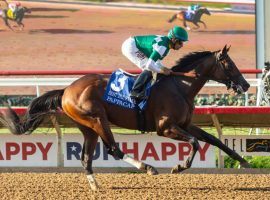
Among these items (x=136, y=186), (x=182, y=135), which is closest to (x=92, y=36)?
(x=136, y=186)

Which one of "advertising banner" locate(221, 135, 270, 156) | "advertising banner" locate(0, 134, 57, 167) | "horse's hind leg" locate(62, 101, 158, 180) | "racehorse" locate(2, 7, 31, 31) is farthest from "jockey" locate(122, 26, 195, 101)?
"racehorse" locate(2, 7, 31, 31)

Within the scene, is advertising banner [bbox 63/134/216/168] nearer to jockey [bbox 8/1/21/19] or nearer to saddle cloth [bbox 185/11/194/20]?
saddle cloth [bbox 185/11/194/20]

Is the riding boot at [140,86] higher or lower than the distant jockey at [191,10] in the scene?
higher

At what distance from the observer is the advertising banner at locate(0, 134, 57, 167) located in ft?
27.5

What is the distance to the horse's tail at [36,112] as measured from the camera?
7191 mm

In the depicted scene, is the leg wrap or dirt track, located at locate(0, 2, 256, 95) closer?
the leg wrap

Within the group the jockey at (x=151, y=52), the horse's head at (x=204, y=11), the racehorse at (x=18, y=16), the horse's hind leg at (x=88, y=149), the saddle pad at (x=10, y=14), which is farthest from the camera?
the horse's head at (x=204, y=11)

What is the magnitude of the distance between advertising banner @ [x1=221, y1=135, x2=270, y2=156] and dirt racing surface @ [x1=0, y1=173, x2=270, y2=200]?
1.55 feet

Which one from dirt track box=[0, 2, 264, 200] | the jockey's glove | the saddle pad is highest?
the jockey's glove

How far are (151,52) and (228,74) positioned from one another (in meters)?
0.74

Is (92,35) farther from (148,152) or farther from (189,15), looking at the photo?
(148,152)

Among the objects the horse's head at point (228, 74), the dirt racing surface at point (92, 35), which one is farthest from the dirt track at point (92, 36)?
the horse's head at point (228, 74)

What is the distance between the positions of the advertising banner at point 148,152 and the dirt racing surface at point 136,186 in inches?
16.7

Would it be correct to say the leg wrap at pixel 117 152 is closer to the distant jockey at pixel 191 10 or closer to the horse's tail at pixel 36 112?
the horse's tail at pixel 36 112
